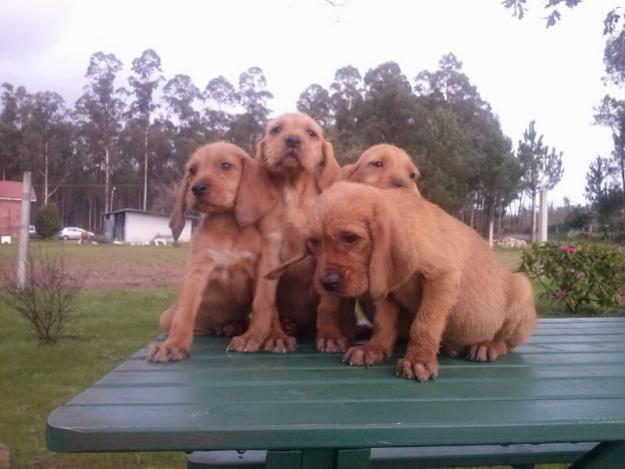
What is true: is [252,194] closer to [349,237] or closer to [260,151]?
[260,151]

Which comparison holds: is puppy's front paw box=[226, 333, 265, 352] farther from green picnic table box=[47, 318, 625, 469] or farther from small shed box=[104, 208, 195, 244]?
small shed box=[104, 208, 195, 244]

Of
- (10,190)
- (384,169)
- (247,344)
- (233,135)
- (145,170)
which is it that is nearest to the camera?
(247,344)

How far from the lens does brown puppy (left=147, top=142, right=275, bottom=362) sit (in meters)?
3.39

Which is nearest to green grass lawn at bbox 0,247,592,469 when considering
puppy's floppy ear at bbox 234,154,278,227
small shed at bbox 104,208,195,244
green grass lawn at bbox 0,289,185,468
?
green grass lawn at bbox 0,289,185,468

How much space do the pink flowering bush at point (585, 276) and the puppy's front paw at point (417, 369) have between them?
9637 mm

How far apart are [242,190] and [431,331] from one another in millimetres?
1341

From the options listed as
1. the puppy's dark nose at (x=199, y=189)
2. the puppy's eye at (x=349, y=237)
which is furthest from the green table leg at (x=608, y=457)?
the puppy's dark nose at (x=199, y=189)

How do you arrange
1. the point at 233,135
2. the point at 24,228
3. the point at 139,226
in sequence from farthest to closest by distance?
the point at 139,226 < the point at 233,135 < the point at 24,228

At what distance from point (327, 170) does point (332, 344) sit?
3.67 feet

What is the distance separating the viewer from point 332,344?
3219 mm

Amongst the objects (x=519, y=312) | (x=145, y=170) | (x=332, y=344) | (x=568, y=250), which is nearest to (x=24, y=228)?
(x=568, y=250)

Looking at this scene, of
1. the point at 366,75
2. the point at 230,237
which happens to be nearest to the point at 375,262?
the point at 230,237

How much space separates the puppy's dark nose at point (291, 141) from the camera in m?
3.57

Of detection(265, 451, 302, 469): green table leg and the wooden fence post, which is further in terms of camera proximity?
the wooden fence post
